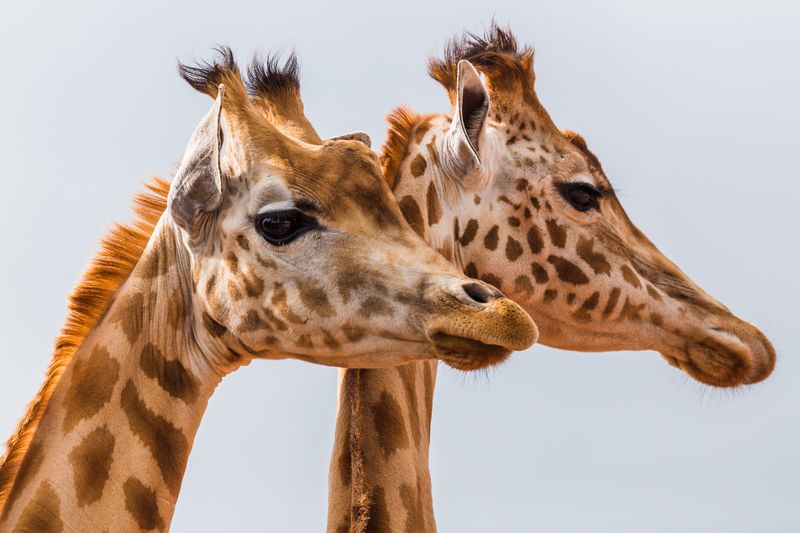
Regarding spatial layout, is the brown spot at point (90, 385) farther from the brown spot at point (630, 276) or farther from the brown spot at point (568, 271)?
the brown spot at point (630, 276)

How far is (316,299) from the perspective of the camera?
6121 millimetres

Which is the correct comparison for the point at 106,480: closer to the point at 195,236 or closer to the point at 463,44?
the point at 195,236

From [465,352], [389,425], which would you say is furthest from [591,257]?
[465,352]

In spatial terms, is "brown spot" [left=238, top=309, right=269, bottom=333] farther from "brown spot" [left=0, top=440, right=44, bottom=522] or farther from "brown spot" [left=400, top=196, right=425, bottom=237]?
"brown spot" [left=400, top=196, right=425, bottom=237]

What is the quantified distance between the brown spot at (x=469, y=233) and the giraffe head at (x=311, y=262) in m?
1.50

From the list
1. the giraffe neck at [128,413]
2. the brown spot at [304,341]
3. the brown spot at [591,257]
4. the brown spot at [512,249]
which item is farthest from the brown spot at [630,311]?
the giraffe neck at [128,413]

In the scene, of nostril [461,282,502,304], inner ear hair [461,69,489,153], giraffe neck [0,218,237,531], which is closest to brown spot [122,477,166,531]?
giraffe neck [0,218,237,531]

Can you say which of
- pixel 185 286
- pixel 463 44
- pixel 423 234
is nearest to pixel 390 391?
pixel 423 234

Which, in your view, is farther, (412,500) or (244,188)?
(412,500)

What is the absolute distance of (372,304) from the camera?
6.06 metres

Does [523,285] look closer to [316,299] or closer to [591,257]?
[591,257]

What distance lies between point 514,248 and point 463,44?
6.87 ft

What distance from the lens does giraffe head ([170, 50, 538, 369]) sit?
5973mm

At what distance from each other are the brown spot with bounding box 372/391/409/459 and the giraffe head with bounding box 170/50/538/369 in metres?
1.18
